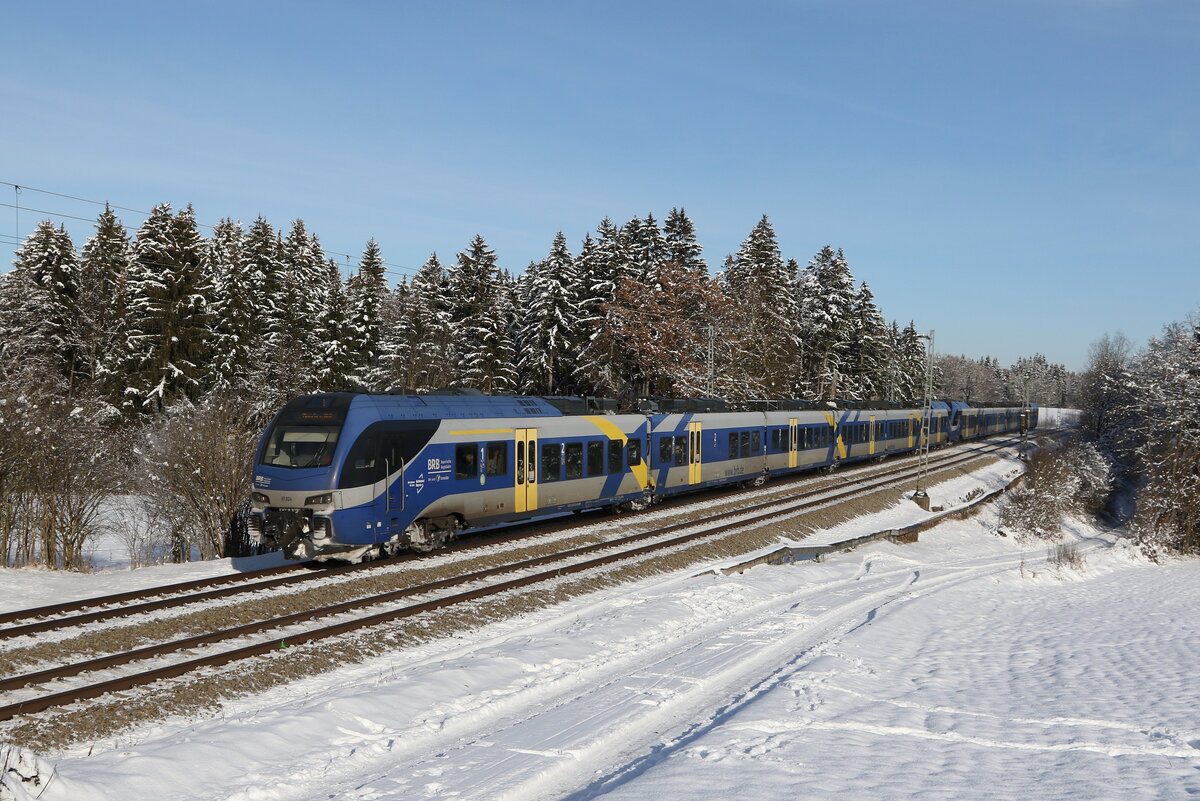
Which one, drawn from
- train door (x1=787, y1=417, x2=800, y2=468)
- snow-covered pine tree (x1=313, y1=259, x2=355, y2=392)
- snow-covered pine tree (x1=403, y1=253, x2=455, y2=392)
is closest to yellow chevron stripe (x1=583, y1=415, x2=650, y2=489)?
train door (x1=787, y1=417, x2=800, y2=468)

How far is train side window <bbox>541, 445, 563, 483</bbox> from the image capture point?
69.1 ft

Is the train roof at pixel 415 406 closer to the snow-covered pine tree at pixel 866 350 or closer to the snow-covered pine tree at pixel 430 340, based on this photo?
the snow-covered pine tree at pixel 430 340

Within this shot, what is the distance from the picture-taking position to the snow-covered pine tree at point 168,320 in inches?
1686

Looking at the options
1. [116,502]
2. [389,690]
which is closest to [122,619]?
[389,690]

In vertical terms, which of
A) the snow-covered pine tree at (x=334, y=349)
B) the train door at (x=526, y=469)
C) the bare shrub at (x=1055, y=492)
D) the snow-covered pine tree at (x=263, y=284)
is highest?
the snow-covered pine tree at (x=263, y=284)

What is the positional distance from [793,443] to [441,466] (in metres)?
21.6

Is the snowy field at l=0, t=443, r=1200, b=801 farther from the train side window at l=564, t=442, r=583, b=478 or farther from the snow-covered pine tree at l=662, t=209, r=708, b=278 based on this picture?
the snow-covered pine tree at l=662, t=209, r=708, b=278

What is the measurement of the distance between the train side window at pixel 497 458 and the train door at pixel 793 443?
18.7 meters

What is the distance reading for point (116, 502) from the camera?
1305 inches

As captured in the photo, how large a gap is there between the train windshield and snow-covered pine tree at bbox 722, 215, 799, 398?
36945 mm

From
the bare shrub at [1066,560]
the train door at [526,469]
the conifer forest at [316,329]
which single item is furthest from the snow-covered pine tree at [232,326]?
the bare shrub at [1066,560]

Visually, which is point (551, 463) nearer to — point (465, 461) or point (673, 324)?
point (465, 461)

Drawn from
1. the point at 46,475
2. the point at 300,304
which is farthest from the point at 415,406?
the point at 300,304

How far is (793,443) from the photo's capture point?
35875 mm
